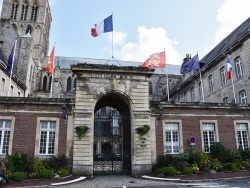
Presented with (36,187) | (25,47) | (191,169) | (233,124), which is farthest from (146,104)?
(25,47)

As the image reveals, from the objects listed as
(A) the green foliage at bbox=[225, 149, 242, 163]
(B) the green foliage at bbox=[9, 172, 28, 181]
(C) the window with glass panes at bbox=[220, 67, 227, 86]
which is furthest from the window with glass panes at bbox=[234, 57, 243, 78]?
(B) the green foliage at bbox=[9, 172, 28, 181]

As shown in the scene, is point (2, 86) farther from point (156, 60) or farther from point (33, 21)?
point (33, 21)

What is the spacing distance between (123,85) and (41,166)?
22.6 ft

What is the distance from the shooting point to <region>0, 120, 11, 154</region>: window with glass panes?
48.5 feet

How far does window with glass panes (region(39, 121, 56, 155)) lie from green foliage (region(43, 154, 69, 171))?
2.31 feet

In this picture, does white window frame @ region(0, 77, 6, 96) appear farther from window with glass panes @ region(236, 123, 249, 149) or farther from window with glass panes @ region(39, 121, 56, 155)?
window with glass panes @ region(236, 123, 249, 149)

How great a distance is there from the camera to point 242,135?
713 inches

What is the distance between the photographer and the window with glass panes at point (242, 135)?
17.9m

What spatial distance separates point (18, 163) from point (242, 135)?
15.4 meters

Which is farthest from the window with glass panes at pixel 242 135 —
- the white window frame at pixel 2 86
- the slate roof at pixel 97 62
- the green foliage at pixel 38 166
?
the slate roof at pixel 97 62

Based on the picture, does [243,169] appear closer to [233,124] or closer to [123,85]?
[233,124]

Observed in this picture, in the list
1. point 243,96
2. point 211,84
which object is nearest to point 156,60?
point 243,96

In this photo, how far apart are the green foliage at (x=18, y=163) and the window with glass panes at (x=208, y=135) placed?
38.2 feet

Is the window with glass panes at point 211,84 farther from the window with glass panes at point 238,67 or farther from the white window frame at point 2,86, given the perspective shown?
the white window frame at point 2,86
